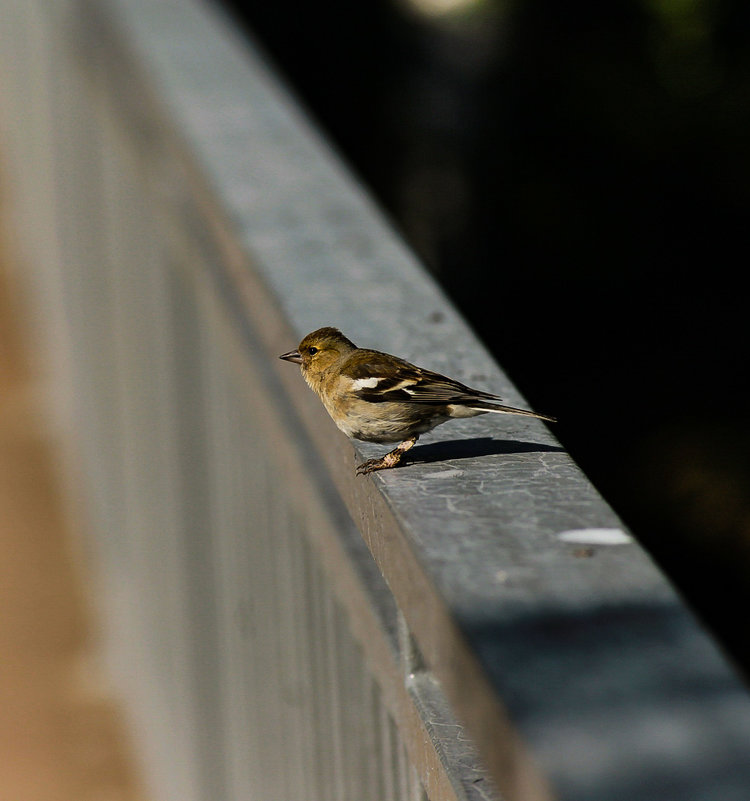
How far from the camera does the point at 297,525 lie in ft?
9.12

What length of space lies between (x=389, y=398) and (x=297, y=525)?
15.0 inches

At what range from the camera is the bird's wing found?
2492 mm

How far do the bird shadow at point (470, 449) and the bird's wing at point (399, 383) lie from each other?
0.11 metres

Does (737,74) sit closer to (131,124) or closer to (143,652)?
(131,124)

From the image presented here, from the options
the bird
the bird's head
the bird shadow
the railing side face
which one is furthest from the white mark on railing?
the bird's head

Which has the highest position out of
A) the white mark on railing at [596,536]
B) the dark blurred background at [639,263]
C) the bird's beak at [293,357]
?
the white mark on railing at [596,536]

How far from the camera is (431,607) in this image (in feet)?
5.63

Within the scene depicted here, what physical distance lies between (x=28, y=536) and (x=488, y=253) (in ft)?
11.4

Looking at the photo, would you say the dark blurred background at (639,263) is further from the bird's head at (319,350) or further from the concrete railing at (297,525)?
the bird's head at (319,350)

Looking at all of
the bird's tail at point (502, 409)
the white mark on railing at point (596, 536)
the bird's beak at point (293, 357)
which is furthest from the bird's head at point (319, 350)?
the white mark on railing at point (596, 536)

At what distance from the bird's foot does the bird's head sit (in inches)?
14.2

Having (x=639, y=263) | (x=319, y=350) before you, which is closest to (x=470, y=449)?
(x=319, y=350)

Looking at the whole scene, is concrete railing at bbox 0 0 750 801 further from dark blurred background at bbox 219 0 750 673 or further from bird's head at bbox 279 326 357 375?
dark blurred background at bbox 219 0 750 673

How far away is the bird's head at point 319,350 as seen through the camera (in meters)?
2.73
